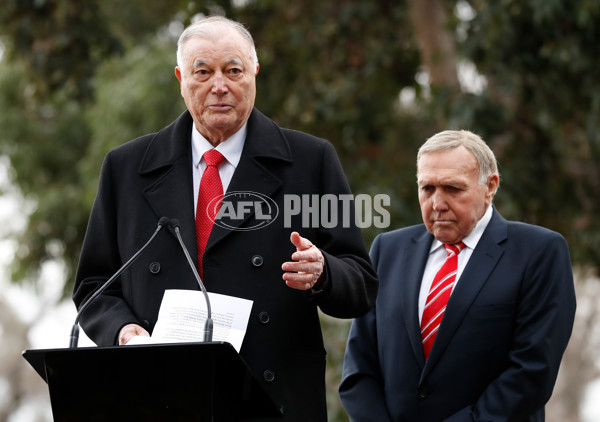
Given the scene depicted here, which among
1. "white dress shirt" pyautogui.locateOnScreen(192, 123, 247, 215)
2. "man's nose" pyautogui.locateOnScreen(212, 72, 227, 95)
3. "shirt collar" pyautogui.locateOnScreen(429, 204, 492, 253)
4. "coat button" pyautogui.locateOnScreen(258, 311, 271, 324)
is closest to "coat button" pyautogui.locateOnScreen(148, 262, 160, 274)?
"white dress shirt" pyautogui.locateOnScreen(192, 123, 247, 215)

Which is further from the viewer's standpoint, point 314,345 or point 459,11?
point 459,11

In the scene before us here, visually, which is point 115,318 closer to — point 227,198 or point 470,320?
point 227,198

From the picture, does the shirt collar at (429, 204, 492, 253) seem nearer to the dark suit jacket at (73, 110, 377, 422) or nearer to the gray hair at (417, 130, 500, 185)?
the gray hair at (417, 130, 500, 185)

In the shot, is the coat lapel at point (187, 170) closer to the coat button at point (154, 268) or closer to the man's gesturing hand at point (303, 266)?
the coat button at point (154, 268)

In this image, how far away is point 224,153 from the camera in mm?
3273

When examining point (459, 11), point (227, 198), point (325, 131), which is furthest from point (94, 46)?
point (227, 198)

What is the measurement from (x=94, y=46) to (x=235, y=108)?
620 cm

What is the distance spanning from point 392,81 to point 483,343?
6246 millimetres

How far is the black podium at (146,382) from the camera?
2625 millimetres

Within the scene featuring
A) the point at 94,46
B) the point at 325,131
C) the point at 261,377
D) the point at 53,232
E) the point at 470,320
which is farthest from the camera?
the point at 53,232

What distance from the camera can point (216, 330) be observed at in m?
2.97

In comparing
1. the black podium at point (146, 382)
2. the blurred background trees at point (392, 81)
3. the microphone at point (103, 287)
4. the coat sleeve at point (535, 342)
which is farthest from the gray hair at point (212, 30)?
the blurred background trees at point (392, 81)

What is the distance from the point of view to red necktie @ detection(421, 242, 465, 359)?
3.89 m

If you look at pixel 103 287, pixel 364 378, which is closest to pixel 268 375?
pixel 103 287
